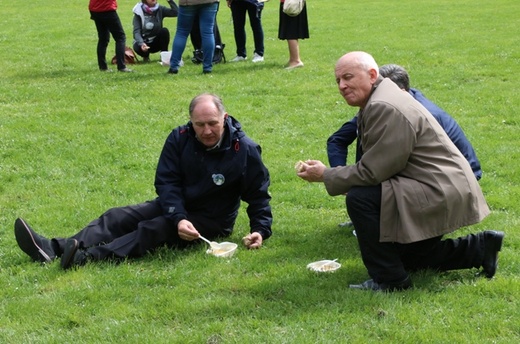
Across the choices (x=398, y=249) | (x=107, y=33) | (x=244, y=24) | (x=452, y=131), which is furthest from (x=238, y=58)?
(x=398, y=249)

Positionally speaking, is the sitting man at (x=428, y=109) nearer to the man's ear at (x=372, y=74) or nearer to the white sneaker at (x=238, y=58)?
the man's ear at (x=372, y=74)

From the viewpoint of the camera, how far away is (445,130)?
6129 mm

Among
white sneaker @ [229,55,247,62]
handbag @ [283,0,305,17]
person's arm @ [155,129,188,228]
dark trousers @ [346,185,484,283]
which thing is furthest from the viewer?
white sneaker @ [229,55,247,62]

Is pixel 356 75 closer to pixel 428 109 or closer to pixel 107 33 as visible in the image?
pixel 428 109

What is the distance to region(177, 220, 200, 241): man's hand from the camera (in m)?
5.91

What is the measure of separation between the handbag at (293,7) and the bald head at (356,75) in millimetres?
8319

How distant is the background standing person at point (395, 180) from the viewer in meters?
4.92

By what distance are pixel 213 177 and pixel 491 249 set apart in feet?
6.91

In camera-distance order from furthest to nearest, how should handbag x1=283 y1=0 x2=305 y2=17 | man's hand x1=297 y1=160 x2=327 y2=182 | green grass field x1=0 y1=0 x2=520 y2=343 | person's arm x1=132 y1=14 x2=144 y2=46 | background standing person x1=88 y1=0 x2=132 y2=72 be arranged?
person's arm x1=132 y1=14 x2=144 y2=46
background standing person x1=88 y1=0 x2=132 y2=72
handbag x1=283 y1=0 x2=305 y2=17
man's hand x1=297 y1=160 x2=327 y2=182
green grass field x1=0 y1=0 x2=520 y2=343

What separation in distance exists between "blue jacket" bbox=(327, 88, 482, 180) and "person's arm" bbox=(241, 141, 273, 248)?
27.0 inches

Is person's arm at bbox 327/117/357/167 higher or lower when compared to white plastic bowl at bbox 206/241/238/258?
higher

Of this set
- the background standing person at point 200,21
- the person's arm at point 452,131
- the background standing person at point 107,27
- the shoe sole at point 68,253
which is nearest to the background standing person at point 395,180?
the person's arm at point 452,131

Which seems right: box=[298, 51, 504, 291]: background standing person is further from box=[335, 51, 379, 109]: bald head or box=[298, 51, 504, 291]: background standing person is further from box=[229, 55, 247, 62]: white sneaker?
box=[229, 55, 247, 62]: white sneaker

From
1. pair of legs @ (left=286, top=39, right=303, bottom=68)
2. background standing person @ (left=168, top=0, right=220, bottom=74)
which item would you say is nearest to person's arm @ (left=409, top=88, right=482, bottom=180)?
background standing person @ (left=168, top=0, right=220, bottom=74)
